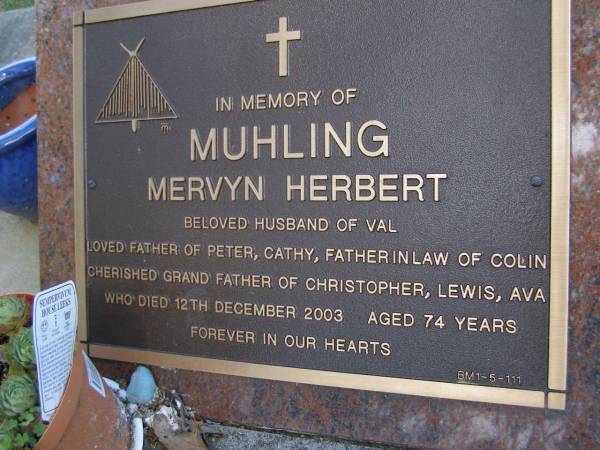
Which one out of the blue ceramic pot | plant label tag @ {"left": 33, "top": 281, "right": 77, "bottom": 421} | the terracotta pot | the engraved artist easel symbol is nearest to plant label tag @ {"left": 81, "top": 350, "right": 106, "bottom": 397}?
the terracotta pot

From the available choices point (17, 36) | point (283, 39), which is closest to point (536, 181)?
point (283, 39)

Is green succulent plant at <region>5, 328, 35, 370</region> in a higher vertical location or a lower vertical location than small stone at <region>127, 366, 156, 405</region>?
higher

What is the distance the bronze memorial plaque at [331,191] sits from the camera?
5.48 feet

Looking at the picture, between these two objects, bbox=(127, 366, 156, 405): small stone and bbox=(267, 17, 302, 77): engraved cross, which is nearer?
bbox=(267, 17, 302, 77): engraved cross

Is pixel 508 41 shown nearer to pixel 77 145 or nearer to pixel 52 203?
pixel 77 145

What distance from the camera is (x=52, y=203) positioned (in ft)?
7.47

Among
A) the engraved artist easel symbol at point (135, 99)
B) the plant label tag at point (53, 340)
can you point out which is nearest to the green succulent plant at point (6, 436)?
the plant label tag at point (53, 340)

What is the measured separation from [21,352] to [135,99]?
3.64 ft

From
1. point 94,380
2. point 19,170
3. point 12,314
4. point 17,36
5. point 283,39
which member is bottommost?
point 94,380

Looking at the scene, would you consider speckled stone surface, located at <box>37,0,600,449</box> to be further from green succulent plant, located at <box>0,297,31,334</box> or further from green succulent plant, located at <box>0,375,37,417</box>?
green succulent plant, located at <box>0,375,37,417</box>

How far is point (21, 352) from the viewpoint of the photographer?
1.64 metres

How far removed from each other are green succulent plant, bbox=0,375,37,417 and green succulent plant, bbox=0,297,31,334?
0.22 meters

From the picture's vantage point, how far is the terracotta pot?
154 cm

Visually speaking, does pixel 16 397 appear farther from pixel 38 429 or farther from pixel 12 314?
pixel 12 314
